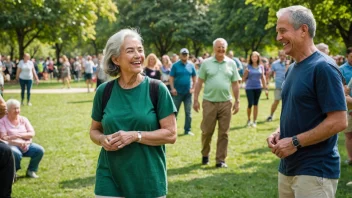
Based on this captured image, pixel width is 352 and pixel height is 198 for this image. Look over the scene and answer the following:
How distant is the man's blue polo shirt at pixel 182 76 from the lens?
1254cm

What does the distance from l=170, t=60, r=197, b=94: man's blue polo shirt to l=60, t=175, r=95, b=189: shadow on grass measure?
15.8 feet

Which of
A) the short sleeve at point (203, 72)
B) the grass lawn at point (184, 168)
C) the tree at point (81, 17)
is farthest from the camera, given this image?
the tree at point (81, 17)

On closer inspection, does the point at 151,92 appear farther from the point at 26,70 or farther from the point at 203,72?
the point at 26,70

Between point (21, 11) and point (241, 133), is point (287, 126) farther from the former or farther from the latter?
point (21, 11)

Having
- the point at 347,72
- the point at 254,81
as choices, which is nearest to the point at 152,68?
the point at 254,81

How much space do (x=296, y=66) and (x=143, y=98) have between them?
3.92ft

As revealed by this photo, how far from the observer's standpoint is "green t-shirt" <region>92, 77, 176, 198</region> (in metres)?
3.73

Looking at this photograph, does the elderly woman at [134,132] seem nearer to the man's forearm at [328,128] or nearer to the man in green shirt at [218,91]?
the man's forearm at [328,128]

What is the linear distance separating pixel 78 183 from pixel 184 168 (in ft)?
6.60

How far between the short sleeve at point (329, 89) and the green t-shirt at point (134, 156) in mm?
1125

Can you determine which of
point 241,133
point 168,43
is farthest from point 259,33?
point 241,133

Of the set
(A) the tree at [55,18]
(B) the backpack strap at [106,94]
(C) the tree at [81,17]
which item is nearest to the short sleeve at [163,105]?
(B) the backpack strap at [106,94]

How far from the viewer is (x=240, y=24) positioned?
41250 mm

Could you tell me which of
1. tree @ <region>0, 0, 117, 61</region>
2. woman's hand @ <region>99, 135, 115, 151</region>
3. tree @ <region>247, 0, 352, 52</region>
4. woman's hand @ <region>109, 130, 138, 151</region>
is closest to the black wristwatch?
woman's hand @ <region>109, 130, 138, 151</region>
